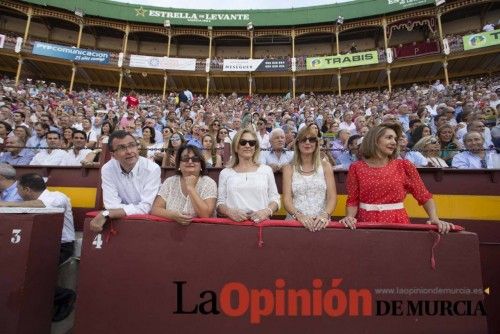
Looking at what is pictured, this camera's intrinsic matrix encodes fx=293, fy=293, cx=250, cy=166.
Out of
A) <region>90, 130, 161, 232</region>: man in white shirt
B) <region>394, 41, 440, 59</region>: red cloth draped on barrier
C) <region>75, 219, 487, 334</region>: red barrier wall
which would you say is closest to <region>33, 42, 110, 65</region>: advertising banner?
<region>394, 41, 440, 59</region>: red cloth draped on barrier

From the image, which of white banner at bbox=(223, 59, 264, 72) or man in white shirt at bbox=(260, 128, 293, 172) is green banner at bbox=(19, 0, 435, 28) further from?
man in white shirt at bbox=(260, 128, 293, 172)

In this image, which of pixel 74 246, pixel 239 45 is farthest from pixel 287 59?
pixel 74 246

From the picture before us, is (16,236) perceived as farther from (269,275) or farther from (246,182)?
(269,275)

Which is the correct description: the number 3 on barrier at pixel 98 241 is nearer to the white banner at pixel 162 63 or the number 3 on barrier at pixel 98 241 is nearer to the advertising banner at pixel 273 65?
the advertising banner at pixel 273 65

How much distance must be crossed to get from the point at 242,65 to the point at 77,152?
20862mm

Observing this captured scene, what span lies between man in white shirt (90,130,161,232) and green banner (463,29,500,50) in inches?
968

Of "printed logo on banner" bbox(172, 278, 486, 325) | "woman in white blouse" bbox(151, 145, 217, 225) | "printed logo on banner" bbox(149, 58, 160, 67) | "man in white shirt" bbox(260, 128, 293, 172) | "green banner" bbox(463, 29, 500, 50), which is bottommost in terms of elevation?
"printed logo on banner" bbox(172, 278, 486, 325)

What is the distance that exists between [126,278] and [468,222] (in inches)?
149

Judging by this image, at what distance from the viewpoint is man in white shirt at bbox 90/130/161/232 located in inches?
107

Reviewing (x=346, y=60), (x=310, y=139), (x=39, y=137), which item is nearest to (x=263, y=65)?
(x=346, y=60)

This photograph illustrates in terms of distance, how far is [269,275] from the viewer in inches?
80.8

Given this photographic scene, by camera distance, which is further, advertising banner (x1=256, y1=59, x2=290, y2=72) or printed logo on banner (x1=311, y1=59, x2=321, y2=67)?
advertising banner (x1=256, y1=59, x2=290, y2=72)

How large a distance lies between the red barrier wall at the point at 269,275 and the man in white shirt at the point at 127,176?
721 mm

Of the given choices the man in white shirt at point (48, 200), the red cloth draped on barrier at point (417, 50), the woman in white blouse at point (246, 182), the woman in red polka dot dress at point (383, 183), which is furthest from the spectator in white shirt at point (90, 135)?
the red cloth draped on barrier at point (417, 50)
